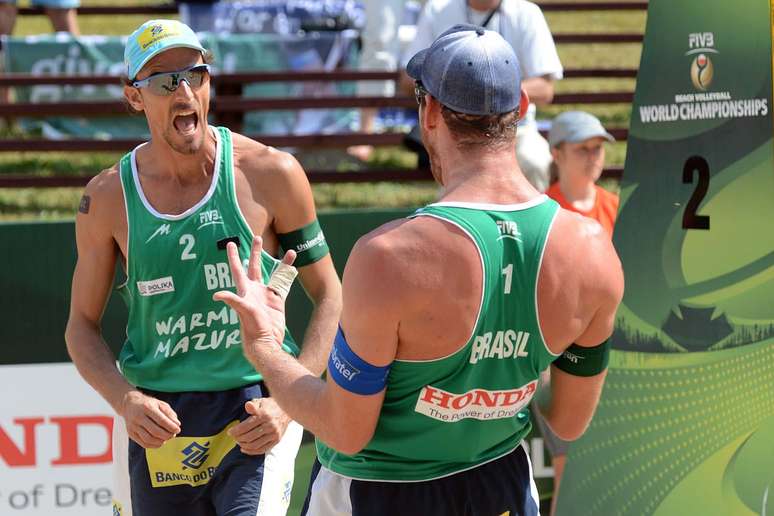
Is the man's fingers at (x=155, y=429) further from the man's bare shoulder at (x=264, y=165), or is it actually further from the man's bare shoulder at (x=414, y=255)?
the man's bare shoulder at (x=414, y=255)

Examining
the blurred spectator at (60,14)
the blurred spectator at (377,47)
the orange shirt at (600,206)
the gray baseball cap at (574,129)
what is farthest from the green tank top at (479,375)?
the blurred spectator at (60,14)

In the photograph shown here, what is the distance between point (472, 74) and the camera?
251 cm

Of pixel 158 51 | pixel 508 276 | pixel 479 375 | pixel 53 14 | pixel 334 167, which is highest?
pixel 158 51

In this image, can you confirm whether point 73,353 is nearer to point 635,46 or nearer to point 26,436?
point 26,436

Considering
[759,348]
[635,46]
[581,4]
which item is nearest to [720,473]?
[759,348]

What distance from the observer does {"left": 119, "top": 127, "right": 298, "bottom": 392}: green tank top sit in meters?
3.67

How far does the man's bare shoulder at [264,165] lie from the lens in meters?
3.77

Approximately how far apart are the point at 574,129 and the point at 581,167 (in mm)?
197

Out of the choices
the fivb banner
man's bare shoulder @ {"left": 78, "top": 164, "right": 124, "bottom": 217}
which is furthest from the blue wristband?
the fivb banner

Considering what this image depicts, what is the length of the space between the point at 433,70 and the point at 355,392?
727mm

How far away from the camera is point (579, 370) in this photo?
9.39 ft

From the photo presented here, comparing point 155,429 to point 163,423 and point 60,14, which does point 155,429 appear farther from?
point 60,14

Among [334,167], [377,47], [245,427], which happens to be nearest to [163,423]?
[245,427]

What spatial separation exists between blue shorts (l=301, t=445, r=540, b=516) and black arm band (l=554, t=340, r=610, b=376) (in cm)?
26
